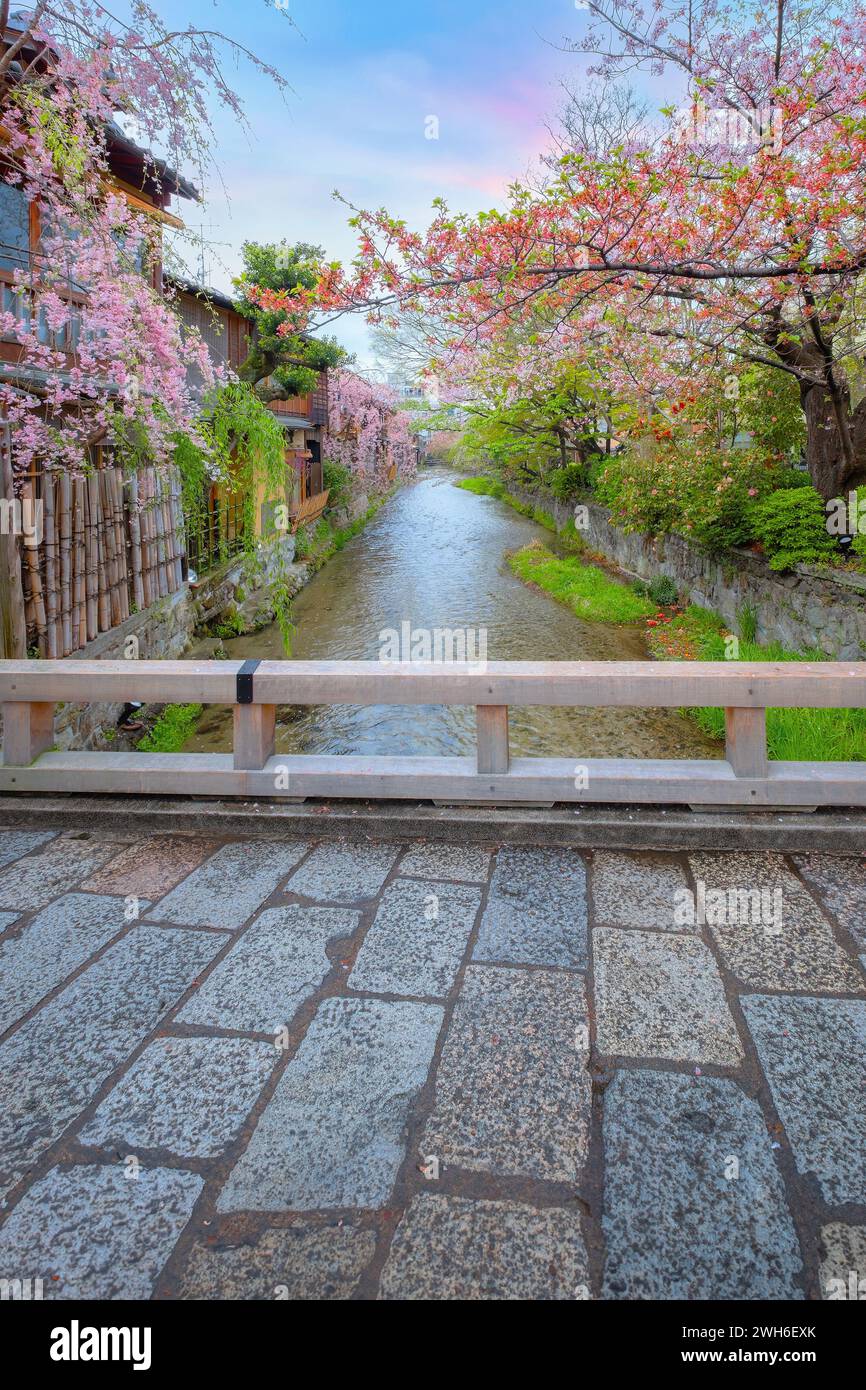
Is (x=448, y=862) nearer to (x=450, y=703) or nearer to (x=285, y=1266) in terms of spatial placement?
(x=450, y=703)

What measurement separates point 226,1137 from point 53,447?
591 cm

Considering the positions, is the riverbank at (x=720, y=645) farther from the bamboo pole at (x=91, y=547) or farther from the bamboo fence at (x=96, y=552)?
the bamboo pole at (x=91, y=547)

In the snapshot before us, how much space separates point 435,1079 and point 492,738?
189cm

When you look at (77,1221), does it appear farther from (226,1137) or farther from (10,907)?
(10,907)

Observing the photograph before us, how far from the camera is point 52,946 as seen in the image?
295cm

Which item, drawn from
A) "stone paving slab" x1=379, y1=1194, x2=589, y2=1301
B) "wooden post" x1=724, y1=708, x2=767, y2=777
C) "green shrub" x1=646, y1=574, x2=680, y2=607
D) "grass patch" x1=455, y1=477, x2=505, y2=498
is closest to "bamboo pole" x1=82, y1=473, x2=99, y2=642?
"wooden post" x1=724, y1=708, x2=767, y2=777

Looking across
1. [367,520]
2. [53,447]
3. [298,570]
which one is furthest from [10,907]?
[367,520]

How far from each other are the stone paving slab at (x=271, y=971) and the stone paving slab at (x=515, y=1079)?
0.56 m

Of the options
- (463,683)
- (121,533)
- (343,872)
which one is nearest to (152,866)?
(343,872)

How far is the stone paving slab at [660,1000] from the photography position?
2385 millimetres

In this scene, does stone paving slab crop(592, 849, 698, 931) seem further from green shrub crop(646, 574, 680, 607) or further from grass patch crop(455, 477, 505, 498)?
grass patch crop(455, 477, 505, 498)

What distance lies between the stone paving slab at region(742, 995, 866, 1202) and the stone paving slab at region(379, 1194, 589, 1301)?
67cm

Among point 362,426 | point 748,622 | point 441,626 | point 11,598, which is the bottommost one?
point 441,626

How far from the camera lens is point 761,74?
7.65 metres
